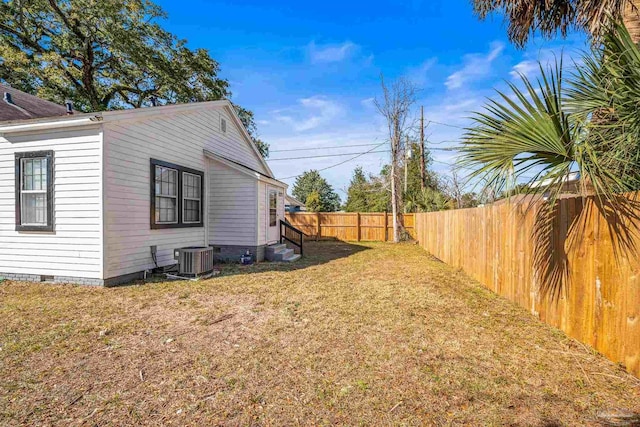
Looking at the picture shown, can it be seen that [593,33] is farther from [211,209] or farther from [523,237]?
[211,209]

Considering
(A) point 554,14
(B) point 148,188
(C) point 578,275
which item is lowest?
(C) point 578,275

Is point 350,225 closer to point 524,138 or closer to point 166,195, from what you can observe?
point 166,195

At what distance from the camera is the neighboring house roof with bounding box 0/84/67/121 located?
804cm

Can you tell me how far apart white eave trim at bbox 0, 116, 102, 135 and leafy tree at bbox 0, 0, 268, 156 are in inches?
479

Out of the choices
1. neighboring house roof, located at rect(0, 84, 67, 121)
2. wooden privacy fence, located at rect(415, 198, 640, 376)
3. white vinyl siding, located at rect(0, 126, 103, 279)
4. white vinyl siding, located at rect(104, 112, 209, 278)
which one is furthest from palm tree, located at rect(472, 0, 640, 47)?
neighboring house roof, located at rect(0, 84, 67, 121)

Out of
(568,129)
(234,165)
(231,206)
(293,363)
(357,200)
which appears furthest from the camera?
(357,200)

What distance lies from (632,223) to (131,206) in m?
7.90

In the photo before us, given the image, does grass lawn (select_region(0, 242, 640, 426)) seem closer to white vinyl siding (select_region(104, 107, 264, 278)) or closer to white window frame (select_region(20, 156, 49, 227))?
white vinyl siding (select_region(104, 107, 264, 278))

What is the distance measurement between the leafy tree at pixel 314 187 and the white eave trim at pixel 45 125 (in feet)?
142

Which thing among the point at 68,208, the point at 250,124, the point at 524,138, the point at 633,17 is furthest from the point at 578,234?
the point at 250,124

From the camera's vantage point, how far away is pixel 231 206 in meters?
9.62

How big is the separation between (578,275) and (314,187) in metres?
47.9

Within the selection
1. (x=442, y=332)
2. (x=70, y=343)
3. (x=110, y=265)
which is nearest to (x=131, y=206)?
(x=110, y=265)

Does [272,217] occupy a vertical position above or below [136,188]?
below
